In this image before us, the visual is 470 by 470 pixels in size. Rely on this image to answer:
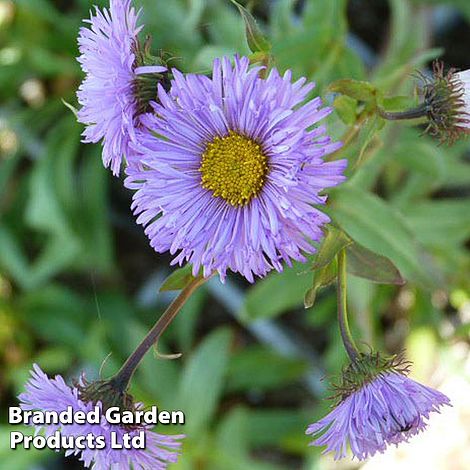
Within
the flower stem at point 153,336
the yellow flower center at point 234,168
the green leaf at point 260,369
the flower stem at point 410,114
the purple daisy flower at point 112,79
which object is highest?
the green leaf at point 260,369

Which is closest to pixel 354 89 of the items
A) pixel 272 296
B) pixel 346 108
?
pixel 346 108

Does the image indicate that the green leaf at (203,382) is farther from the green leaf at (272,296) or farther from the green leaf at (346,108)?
the green leaf at (346,108)

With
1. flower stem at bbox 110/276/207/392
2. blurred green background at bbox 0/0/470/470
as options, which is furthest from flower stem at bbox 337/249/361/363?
blurred green background at bbox 0/0/470/470

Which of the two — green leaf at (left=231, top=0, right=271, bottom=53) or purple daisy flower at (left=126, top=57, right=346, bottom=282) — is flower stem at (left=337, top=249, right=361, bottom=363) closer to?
purple daisy flower at (left=126, top=57, right=346, bottom=282)

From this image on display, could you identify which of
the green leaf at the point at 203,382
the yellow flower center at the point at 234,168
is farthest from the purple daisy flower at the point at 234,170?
the green leaf at the point at 203,382

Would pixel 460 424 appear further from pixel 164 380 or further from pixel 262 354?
pixel 164 380

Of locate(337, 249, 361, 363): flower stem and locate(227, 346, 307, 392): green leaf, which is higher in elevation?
locate(227, 346, 307, 392): green leaf

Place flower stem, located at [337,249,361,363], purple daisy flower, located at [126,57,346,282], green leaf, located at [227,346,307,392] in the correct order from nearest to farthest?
purple daisy flower, located at [126,57,346,282]
flower stem, located at [337,249,361,363]
green leaf, located at [227,346,307,392]

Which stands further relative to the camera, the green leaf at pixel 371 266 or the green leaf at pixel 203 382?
the green leaf at pixel 203 382
